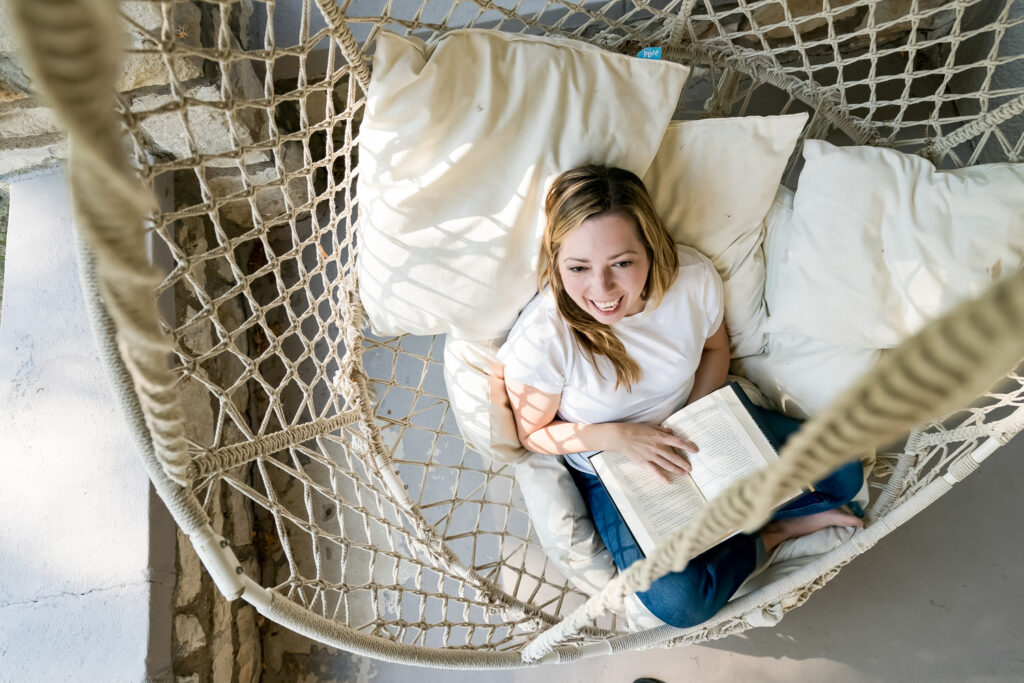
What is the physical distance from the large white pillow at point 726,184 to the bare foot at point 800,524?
385 mm

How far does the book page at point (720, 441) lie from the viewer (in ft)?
3.03

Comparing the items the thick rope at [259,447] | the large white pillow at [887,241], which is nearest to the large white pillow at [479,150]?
the thick rope at [259,447]

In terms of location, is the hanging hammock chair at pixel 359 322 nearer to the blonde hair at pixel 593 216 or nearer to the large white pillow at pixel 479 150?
the large white pillow at pixel 479 150

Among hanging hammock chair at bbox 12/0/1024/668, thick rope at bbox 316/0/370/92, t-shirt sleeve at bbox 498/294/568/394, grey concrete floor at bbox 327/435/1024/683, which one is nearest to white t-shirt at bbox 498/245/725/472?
t-shirt sleeve at bbox 498/294/568/394

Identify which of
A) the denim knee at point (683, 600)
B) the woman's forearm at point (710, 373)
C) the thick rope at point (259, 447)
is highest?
the thick rope at point (259, 447)

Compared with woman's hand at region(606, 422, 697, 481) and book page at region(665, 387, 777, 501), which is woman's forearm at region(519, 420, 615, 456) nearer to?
woman's hand at region(606, 422, 697, 481)

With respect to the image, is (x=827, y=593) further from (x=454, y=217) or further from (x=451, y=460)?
(x=454, y=217)

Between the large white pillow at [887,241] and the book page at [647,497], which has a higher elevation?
the large white pillow at [887,241]

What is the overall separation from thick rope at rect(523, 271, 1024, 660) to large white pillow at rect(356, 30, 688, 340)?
24.0 inches

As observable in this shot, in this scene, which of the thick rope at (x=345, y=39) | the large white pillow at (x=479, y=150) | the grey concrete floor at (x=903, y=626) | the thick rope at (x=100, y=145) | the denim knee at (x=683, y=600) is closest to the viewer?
the thick rope at (x=100, y=145)

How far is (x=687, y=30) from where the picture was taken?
3.29 ft

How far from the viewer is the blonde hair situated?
0.83 m

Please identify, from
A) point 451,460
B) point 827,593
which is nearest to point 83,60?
point 451,460

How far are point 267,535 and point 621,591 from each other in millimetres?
979
